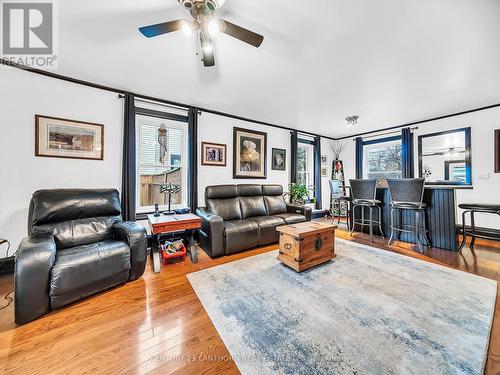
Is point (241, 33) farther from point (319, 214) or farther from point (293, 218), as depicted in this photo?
point (319, 214)

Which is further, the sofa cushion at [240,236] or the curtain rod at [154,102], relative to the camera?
the curtain rod at [154,102]

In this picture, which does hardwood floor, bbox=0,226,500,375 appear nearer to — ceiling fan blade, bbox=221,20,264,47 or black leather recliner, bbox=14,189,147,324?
black leather recliner, bbox=14,189,147,324

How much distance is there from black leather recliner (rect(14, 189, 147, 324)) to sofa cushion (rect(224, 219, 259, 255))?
113 centimetres

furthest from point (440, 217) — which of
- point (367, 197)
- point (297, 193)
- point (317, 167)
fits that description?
point (317, 167)

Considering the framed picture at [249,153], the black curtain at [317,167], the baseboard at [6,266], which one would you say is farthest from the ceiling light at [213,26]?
the black curtain at [317,167]

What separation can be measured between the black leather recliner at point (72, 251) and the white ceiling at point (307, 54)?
67.3 inches

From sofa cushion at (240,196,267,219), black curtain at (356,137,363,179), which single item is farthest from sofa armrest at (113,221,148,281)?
black curtain at (356,137,363,179)

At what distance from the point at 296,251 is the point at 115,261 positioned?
1.97m

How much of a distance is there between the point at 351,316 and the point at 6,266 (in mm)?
3828

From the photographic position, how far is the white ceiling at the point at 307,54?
160 cm

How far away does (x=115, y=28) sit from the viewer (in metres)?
1.79

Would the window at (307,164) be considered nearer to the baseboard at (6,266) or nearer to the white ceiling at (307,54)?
the white ceiling at (307,54)

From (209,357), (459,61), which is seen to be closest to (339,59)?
(459,61)

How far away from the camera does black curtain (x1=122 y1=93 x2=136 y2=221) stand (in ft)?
9.53
